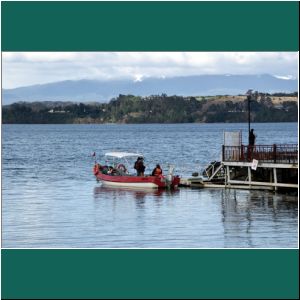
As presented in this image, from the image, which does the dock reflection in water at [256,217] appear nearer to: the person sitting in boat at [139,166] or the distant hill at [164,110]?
the person sitting in boat at [139,166]

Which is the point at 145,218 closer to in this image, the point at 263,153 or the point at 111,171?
the point at 263,153

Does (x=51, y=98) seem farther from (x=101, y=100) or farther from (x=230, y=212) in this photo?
(x=230, y=212)

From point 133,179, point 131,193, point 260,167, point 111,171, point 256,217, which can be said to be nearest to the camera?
point 256,217

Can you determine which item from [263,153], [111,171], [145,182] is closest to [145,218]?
[263,153]

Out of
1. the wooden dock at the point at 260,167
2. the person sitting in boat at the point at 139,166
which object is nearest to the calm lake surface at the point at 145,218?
the wooden dock at the point at 260,167

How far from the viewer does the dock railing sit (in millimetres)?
42562

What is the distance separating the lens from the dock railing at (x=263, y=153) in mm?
42562

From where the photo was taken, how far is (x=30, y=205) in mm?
44562

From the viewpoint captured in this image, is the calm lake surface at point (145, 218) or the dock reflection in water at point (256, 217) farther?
the calm lake surface at point (145, 218)

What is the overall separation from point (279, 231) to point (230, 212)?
21.6 feet

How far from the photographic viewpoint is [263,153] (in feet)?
142

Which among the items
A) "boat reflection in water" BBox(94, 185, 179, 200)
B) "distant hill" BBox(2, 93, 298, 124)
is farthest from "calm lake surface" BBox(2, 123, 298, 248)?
"distant hill" BBox(2, 93, 298, 124)

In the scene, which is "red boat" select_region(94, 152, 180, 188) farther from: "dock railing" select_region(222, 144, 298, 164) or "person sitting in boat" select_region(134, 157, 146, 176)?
"dock railing" select_region(222, 144, 298, 164)

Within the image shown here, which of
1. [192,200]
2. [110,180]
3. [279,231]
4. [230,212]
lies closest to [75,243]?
[279,231]
